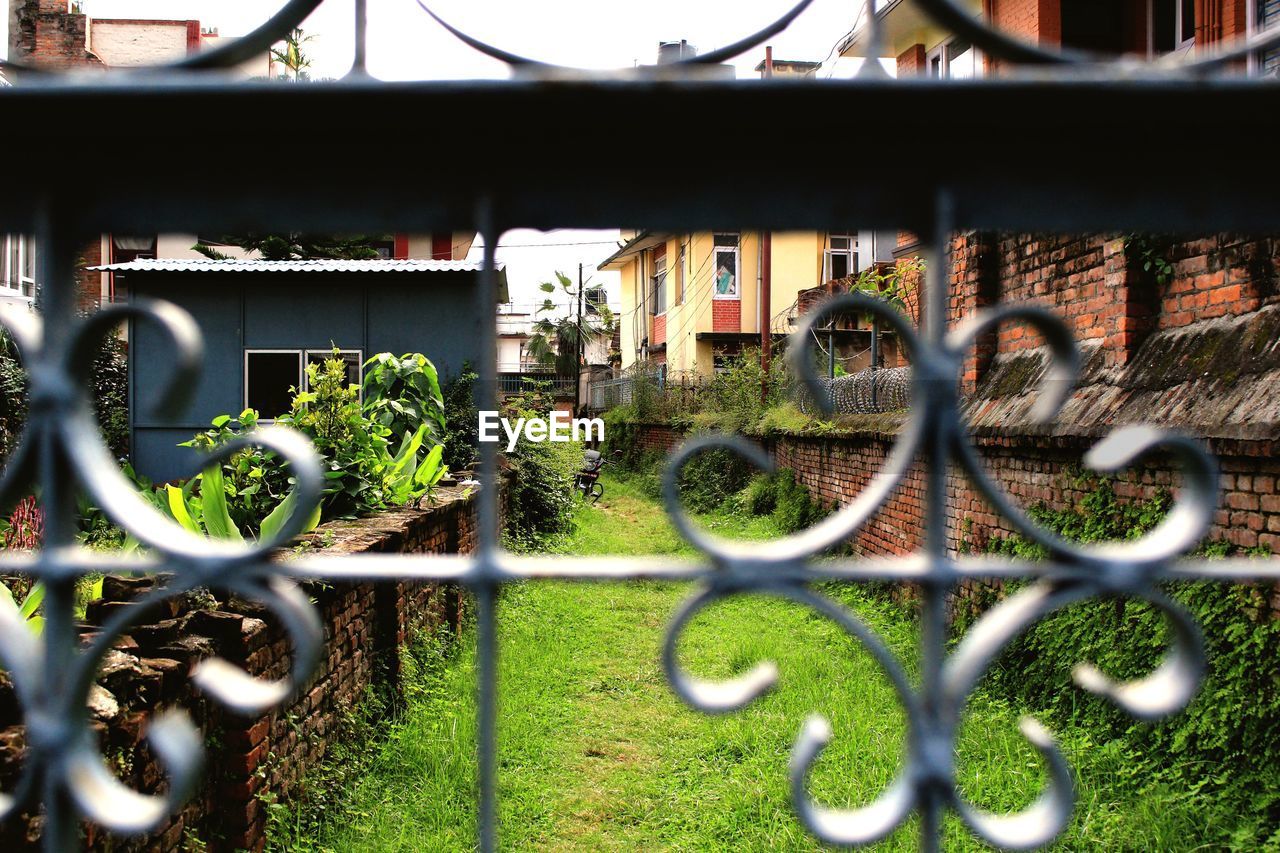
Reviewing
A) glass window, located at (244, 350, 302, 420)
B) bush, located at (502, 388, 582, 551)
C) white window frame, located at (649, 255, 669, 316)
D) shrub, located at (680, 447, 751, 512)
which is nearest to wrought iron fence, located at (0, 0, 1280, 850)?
bush, located at (502, 388, 582, 551)

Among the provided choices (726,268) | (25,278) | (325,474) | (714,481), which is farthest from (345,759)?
(726,268)

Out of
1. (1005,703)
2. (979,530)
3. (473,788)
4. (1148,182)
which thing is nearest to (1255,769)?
(1005,703)

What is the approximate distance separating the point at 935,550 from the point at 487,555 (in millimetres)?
388

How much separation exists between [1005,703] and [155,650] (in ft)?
13.1

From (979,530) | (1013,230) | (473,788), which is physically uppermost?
(1013,230)

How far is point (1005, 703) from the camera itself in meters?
4.70

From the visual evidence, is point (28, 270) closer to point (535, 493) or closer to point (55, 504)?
point (535, 493)

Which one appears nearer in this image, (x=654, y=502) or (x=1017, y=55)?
(x=1017, y=55)

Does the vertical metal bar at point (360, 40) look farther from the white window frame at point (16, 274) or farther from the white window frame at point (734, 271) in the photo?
the white window frame at point (734, 271)

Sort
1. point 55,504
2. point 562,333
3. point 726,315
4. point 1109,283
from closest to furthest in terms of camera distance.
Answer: point 55,504
point 1109,283
point 726,315
point 562,333

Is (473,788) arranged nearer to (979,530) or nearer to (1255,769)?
(1255,769)

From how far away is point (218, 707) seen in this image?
2.95 metres

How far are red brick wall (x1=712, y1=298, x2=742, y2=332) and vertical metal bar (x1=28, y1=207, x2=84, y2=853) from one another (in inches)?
823

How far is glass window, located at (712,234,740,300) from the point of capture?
Answer: 2120 cm
